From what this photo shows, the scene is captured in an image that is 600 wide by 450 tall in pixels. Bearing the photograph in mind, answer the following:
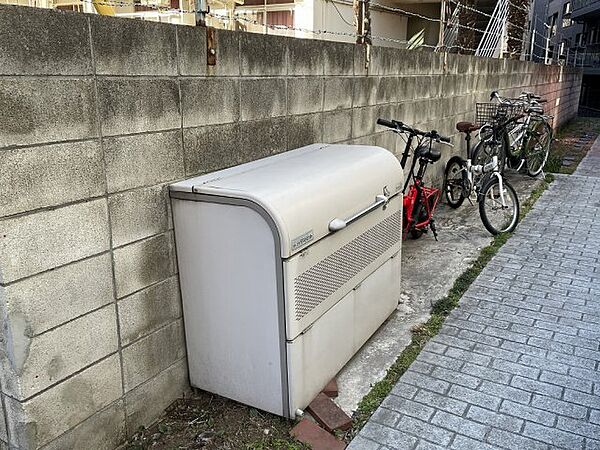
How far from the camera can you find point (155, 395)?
288 cm

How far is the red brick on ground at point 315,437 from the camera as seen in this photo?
2705mm

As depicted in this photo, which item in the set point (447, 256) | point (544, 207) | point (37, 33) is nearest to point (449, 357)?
point (447, 256)

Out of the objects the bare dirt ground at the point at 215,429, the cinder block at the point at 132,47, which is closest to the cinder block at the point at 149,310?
the bare dirt ground at the point at 215,429

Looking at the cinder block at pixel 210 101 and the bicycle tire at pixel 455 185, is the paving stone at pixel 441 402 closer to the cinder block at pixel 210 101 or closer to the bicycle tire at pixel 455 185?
the cinder block at pixel 210 101

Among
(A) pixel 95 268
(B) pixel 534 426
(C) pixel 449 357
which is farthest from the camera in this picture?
(C) pixel 449 357

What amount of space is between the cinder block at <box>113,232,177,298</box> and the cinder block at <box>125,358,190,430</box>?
550mm

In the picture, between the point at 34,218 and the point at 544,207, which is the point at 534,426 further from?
the point at 544,207

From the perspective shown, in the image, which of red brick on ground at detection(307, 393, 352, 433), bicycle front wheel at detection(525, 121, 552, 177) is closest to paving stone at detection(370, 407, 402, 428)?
red brick on ground at detection(307, 393, 352, 433)

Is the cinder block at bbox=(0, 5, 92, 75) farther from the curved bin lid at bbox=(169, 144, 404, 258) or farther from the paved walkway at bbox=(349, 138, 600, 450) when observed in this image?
the paved walkway at bbox=(349, 138, 600, 450)

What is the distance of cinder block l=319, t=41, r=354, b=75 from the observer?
13.9 feet

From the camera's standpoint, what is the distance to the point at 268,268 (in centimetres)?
260

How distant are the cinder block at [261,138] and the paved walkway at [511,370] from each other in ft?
5.69

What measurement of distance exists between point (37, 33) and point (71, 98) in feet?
0.91

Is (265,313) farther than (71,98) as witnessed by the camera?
Yes
